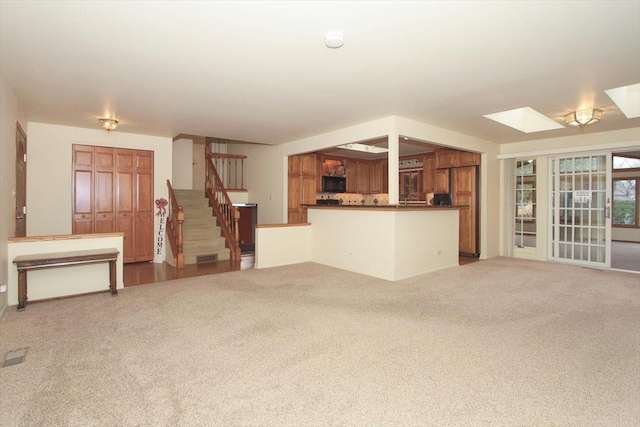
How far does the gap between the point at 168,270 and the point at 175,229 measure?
3.03ft

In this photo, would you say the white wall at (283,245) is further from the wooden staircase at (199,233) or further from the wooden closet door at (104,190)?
the wooden closet door at (104,190)

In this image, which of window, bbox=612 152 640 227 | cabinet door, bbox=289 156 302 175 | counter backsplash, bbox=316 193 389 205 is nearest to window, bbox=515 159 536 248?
counter backsplash, bbox=316 193 389 205

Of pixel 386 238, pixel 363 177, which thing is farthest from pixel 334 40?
pixel 363 177

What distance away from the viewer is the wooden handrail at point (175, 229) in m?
6.20

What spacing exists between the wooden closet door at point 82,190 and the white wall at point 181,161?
8.05 ft

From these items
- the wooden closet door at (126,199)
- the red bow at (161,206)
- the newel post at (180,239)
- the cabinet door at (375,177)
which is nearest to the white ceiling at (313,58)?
the wooden closet door at (126,199)

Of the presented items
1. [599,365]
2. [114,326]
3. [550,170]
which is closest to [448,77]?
[599,365]

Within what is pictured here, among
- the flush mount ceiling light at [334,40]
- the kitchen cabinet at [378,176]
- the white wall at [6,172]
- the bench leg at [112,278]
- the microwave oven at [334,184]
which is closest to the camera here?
the flush mount ceiling light at [334,40]

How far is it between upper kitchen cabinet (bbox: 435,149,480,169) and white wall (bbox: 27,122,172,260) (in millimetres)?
7100

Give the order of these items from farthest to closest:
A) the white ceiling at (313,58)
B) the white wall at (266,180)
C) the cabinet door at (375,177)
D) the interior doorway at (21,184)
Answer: the cabinet door at (375,177) < the white wall at (266,180) < the interior doorway at (21,184) < the white ceiling at (313,58)

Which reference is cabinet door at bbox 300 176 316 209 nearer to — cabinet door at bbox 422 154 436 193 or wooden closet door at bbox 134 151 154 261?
cabinet door at bbox 422 154 436 193

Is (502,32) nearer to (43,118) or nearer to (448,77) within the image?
(448,77)

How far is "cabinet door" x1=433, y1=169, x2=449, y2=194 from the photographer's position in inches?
316

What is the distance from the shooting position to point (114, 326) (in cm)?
325
